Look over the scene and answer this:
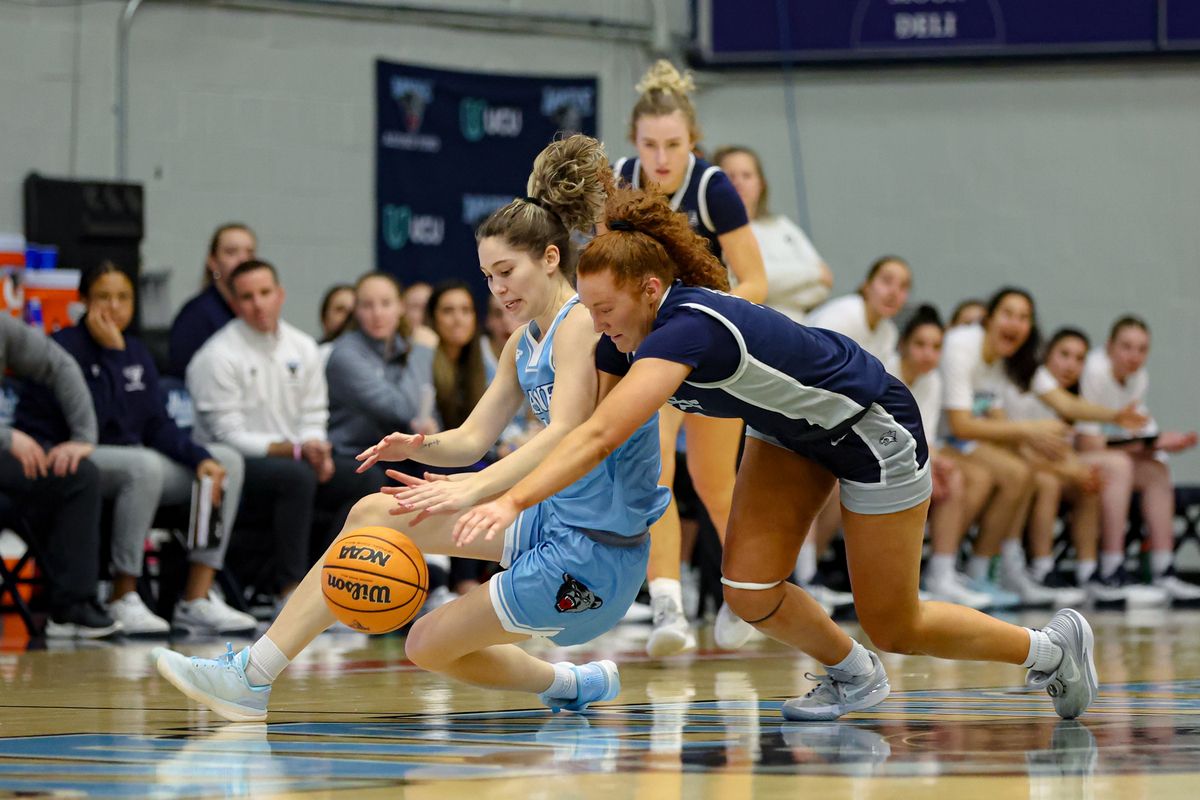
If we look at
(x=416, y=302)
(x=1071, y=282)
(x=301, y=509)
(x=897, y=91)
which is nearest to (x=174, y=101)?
(x=416, y=302)

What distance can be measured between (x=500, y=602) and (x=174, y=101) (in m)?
6.79

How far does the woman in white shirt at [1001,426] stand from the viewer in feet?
27.7

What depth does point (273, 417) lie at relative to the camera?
7.21 meters

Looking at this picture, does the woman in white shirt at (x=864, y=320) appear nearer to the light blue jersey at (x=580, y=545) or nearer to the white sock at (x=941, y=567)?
the white sock at (x=941, y=567)

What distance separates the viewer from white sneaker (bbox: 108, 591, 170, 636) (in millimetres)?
6457

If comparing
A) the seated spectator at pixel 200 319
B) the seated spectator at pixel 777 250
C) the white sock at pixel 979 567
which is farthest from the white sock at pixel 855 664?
the white sock at pixel 979 567

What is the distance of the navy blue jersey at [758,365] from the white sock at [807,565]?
13.0 feet

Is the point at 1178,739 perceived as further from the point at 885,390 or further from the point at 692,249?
the point at 692,249

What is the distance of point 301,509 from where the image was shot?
6.89 metres

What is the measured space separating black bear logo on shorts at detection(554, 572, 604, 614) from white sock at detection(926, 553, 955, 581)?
4863 mm

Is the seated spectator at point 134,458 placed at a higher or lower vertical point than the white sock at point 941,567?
higher

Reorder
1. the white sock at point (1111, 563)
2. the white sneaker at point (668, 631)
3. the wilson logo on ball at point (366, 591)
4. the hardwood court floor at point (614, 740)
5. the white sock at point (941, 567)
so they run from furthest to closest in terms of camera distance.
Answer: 1. the white sock at point (1111, 563)
2. the white sock at point (941, 567)
3. the white sneaker at point (668, 631)
4. the wilson logo on ball at point (366, 591)
5. the hardwood court floor at point (614, 740)

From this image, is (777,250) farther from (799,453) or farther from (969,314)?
(799,453)

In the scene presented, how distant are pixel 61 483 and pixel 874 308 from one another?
3632 millimetres
